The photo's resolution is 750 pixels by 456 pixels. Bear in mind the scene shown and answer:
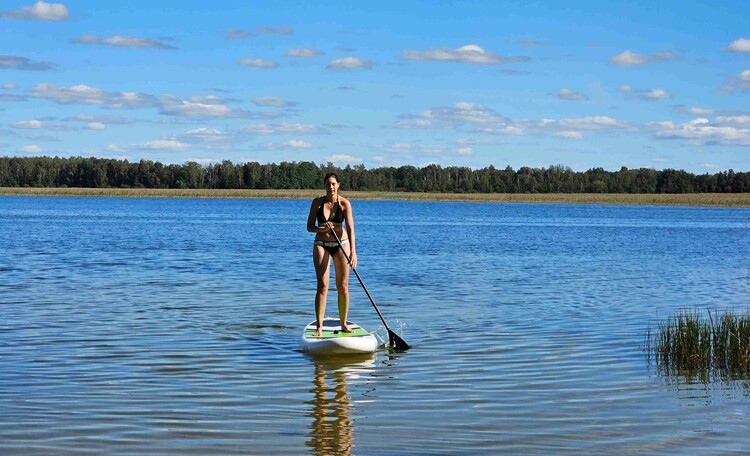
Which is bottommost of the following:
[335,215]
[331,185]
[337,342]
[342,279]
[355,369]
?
[355,369]

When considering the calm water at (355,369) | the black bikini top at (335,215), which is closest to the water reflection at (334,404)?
the calm water at (355,369)

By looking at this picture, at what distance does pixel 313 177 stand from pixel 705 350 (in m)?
139

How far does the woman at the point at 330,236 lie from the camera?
11.4m

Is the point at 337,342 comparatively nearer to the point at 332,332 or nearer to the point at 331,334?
the point at 331,334

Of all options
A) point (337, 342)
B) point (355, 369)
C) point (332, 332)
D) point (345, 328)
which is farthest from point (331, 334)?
point (355, 369)

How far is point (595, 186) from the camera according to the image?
14750 centimetres

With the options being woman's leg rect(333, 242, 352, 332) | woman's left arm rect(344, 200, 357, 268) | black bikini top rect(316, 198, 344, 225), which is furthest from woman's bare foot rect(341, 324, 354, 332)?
black bikini top rect(316, 198, 344, 225)

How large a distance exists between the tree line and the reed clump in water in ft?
450

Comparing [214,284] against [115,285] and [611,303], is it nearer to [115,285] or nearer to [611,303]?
[115,285]

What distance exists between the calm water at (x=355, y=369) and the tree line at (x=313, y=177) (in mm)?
126793

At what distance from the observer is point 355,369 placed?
35.8ft

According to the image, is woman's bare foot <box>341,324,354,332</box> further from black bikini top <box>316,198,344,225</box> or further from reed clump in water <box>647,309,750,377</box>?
reed clump in water <box>647,309,750,377</box>

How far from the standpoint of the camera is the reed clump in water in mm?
10758

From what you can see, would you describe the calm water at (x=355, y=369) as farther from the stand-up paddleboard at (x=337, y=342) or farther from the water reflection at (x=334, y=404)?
the stand-up paddleboard at (x=337, y=342)
